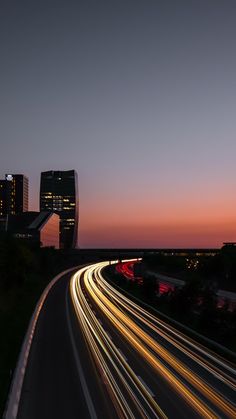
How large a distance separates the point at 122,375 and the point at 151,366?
250 cm

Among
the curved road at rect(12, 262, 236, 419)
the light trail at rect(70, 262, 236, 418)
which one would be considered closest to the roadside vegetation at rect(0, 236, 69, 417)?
the curved road at rect(12, 262, 236, 419)

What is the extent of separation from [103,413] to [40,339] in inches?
719

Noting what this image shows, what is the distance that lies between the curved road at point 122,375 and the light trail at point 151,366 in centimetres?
3

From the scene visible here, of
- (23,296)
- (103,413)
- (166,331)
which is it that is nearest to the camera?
(103,413)

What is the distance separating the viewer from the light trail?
18906 mm

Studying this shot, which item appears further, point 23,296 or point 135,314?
point 23,296

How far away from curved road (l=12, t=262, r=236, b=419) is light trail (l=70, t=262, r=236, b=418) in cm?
3

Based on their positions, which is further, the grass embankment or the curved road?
the grass embankment

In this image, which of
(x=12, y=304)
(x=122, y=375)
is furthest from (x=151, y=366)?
(x=12, y=304)

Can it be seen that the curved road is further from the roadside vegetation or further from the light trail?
the roadside vegetation

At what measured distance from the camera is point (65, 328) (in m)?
41.0

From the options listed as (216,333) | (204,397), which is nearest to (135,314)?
(216,333)

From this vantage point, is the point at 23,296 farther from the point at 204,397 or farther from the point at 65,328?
the point at 204,397

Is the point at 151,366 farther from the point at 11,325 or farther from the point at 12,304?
the point at 12,304
